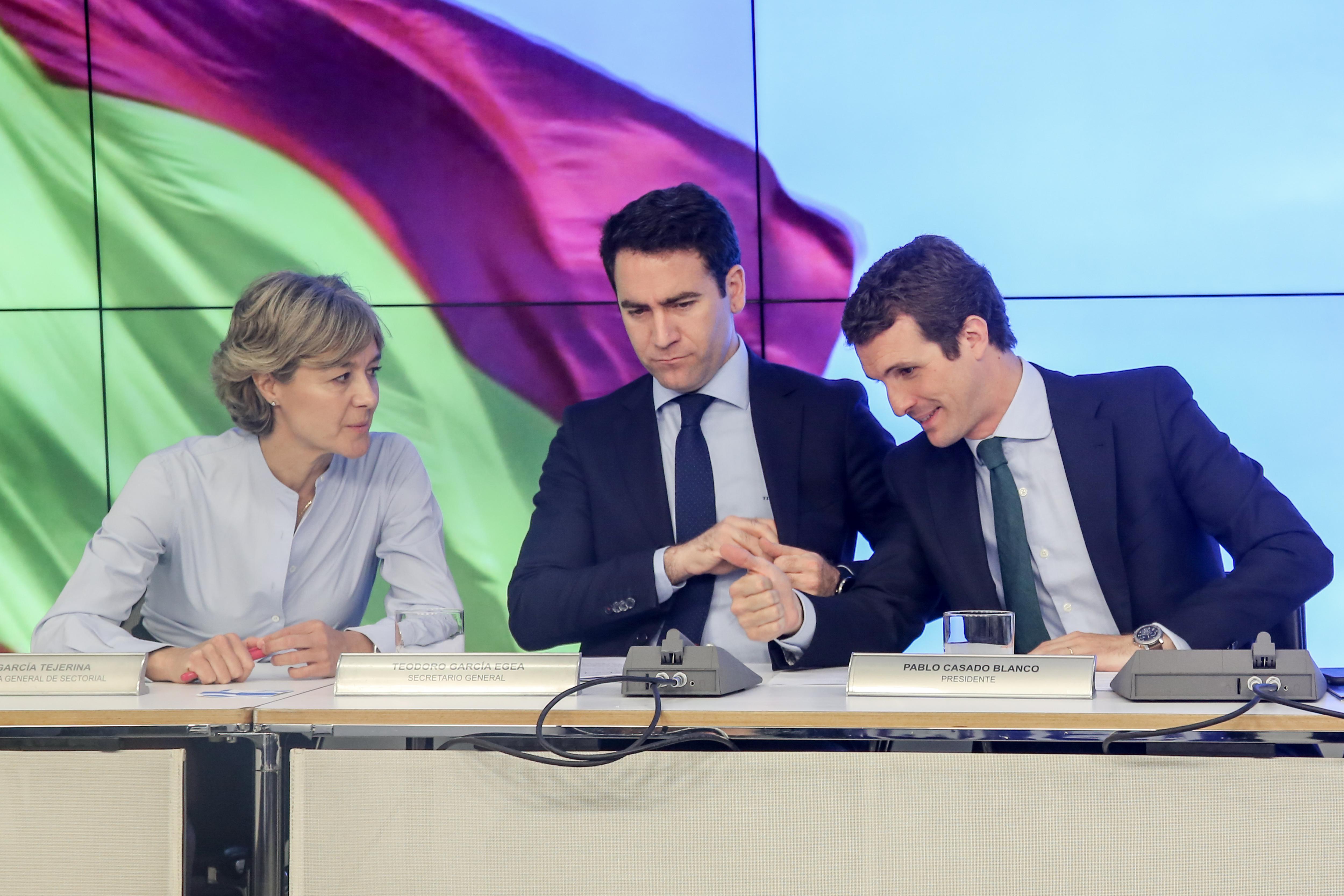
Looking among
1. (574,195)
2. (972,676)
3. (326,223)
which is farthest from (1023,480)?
(326,223)

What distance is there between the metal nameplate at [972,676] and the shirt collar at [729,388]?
1088 millimetres

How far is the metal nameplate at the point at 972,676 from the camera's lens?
1272mm

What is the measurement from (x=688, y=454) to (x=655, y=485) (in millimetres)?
95

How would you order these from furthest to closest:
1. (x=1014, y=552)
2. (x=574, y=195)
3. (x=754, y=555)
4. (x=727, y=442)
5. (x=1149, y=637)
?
(x=574, y=195), (x=727, y=442), (x=1014, y=552), (x=754, y=555), (x=1149, y=637)

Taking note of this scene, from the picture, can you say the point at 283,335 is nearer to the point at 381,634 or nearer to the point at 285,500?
the point at 285,500

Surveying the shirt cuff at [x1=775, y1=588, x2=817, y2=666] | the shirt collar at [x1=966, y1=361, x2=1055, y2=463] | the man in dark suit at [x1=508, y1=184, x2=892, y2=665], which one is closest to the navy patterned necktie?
the man in dark suit at [x1=508, y1=184, x2=892, y2=665]

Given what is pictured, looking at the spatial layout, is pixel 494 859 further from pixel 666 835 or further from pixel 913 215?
pixel 913 215

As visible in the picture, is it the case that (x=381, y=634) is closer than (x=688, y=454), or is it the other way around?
(x=381, y=634)

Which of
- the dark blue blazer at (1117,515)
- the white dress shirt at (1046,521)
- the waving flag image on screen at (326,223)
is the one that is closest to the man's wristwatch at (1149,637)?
the dark blue blazer at (1117,515)

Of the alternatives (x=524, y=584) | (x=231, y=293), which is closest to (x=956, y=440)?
(x=524, y=584)

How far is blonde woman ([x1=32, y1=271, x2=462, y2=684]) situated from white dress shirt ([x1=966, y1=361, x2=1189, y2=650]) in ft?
3.48

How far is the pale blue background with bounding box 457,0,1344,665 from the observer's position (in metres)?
3.19

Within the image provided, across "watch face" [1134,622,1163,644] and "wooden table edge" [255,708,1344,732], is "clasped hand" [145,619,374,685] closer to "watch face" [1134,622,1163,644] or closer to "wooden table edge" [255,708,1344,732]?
"wooden table edge" [255,708,1344,732]

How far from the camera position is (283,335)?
2.24 metres
